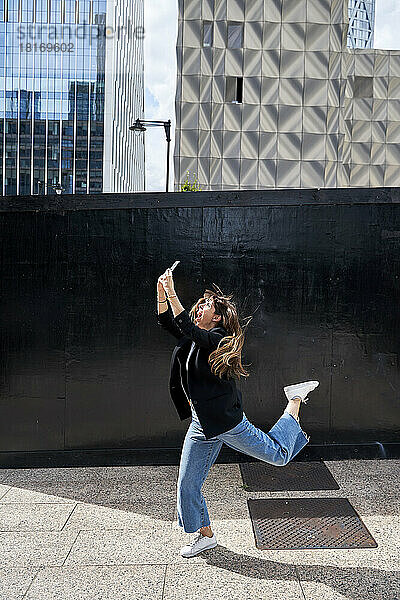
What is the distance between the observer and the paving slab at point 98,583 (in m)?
4.36

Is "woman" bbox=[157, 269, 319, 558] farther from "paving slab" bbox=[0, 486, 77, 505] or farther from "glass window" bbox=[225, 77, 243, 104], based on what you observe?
"glass window" bbox=[225, 77, 243, 104]

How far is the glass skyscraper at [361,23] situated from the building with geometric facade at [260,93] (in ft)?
415

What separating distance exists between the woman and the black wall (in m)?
2.17

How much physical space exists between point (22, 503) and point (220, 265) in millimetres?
3079

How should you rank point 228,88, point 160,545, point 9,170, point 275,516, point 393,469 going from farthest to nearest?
1. point 9,170
2. point 228,88
3. point 393,469
4. point 275,516
5. point 160,545

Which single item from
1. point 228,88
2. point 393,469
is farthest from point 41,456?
point 228,88

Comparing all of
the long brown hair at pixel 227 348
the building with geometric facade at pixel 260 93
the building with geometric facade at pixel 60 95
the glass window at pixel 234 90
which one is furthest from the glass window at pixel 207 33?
the building with geometric facade at pixel 60 95

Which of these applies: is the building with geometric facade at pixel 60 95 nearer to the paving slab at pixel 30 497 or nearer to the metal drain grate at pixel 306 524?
the paving slab at pixel 30 497

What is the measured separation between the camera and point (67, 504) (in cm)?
598

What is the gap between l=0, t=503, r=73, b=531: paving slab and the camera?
5.46m

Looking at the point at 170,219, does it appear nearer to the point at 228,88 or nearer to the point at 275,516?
the point at 275,516

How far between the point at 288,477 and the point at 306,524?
123 centimetres

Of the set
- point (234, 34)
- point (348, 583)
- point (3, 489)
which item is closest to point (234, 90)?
point (234, 34)

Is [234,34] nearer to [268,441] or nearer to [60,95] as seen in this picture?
[268,441]
